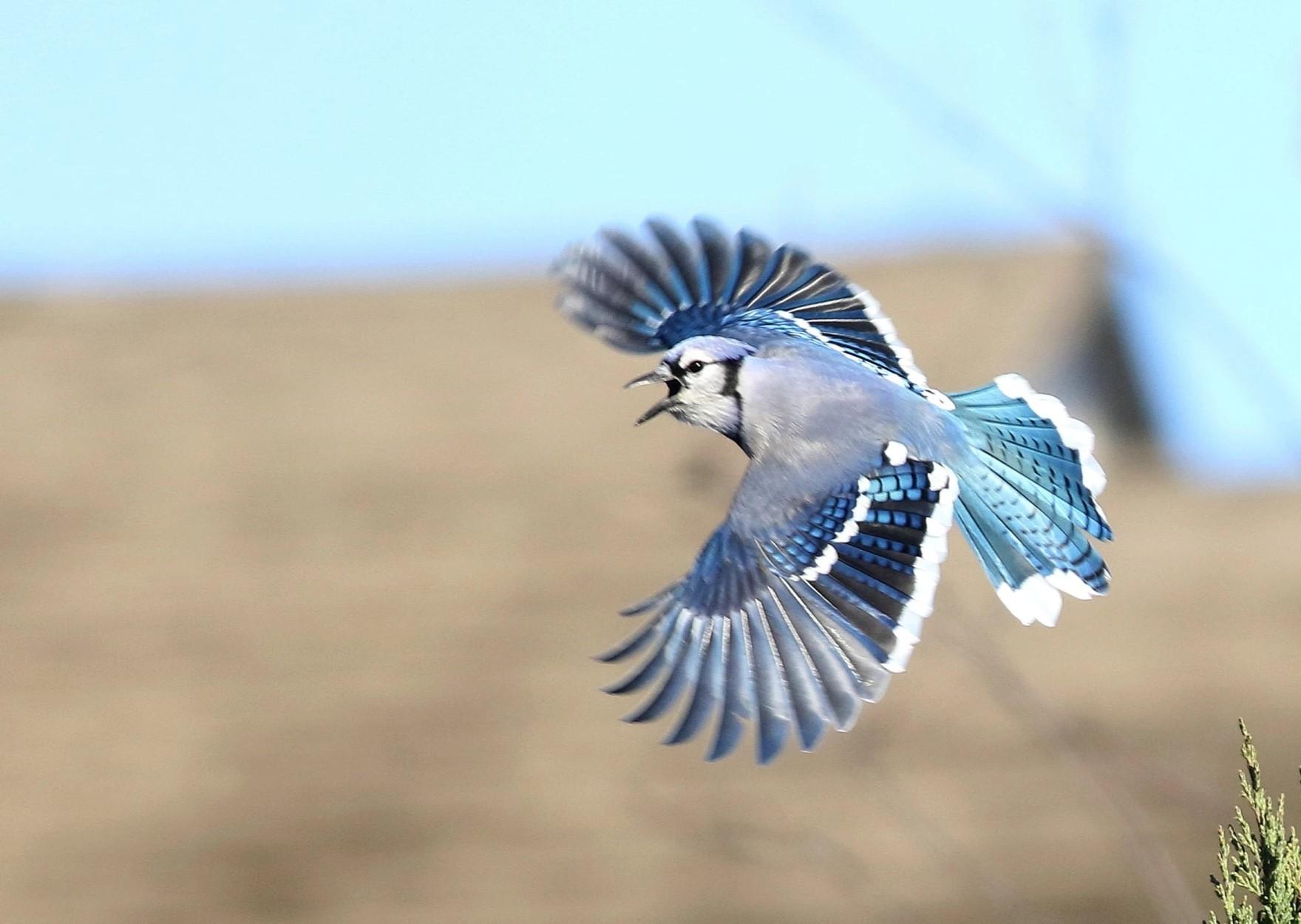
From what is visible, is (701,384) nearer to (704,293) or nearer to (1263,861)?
(704,293)

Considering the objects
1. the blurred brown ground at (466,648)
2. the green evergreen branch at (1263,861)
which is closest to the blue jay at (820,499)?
the green evergreen branch at (1263,861)

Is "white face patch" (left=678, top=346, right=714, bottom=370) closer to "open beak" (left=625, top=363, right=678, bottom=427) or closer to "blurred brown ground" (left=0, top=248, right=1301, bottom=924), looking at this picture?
"open beak" (left=625, top=363, right=678, bottom=427)

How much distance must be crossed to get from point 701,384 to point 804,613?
0.43 m

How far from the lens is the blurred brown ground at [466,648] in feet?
25.8

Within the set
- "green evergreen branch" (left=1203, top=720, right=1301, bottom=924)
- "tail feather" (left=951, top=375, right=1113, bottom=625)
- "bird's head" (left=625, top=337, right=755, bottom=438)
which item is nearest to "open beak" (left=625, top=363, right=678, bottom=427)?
"bird's head" (left=625, top=337, right=755, bottom=438)

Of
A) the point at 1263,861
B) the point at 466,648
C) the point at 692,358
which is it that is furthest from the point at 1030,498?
the point at 466,648

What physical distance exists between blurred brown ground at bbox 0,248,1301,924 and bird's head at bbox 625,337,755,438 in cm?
301

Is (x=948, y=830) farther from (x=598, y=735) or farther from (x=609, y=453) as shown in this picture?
(x=609, y=453)

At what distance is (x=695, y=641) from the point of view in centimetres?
310

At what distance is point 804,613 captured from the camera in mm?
3125

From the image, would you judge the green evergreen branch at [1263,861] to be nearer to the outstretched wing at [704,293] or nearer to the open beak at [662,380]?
the open beak at [662,380]

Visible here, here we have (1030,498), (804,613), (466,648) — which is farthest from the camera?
(466,648)

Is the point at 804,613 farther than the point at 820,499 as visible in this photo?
No

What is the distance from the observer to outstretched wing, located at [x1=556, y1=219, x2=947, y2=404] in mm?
3773
